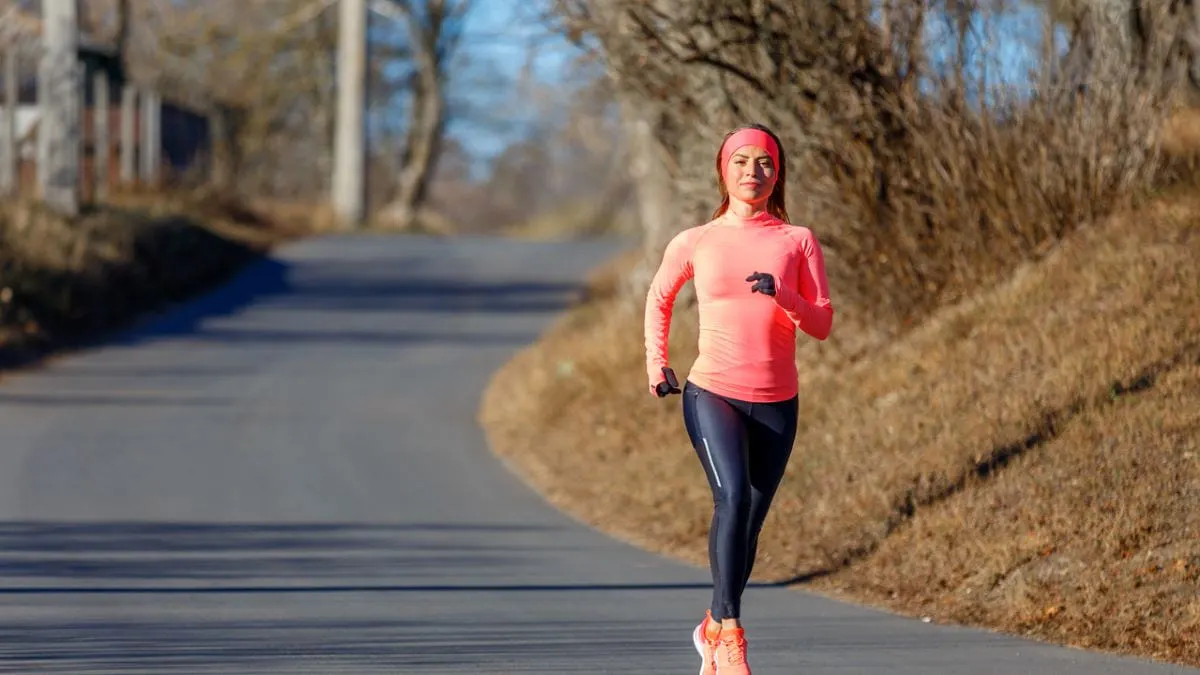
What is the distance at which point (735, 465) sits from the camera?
650 centimetres

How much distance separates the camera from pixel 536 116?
216 ft

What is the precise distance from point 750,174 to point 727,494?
1135mm

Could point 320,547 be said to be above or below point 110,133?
below

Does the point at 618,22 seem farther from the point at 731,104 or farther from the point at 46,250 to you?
the point at 46,250

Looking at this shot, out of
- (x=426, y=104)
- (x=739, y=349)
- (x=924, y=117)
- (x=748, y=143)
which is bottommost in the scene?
(x=739, y=349)

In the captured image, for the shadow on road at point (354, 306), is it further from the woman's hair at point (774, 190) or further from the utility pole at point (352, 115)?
the woman's hair at point (774, 190)

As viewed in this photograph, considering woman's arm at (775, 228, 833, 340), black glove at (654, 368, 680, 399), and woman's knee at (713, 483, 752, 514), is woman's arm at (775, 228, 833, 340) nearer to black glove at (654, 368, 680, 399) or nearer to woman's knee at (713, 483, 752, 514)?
black glove at (654, 368, 680, 399)

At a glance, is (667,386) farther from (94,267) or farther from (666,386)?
(94,267)

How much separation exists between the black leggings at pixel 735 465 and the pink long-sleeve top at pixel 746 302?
62 mm

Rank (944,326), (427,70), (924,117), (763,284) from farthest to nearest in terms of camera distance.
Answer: (427,70) → (924,117) → (944,326) → (763,284)

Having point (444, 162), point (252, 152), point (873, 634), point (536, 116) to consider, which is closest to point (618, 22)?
point (873, 634)

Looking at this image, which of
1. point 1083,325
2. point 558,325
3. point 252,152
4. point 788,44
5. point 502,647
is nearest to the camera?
point 502,647

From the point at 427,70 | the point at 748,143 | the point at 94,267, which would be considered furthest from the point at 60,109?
the point at 427,70

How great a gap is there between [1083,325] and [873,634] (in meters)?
3.59
